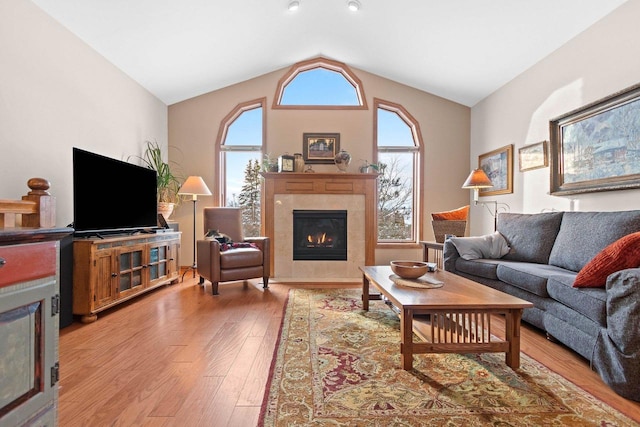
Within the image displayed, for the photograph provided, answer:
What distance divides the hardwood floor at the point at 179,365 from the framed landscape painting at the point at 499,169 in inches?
88.0

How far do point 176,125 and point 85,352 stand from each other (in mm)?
3758

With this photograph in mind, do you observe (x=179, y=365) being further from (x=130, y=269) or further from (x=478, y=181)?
(x=478, y=181)

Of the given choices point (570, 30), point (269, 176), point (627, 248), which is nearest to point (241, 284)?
point (269, 176)

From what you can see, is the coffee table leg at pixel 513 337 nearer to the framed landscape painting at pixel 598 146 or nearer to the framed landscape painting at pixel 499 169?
the framed landscape painting at pixel 598 146

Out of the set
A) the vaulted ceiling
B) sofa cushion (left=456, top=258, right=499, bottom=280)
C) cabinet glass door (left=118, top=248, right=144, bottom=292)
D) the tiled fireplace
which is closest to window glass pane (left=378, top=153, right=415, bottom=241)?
the tiled fireplace

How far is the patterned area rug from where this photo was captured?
1.39 m

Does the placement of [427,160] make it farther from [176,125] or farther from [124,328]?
[124,328]

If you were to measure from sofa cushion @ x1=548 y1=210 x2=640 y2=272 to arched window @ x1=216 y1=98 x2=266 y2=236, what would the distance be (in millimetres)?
3870

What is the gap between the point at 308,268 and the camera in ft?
15.1

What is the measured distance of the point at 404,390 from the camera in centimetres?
162

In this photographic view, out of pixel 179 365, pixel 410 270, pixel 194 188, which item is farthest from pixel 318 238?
pixel 179 365

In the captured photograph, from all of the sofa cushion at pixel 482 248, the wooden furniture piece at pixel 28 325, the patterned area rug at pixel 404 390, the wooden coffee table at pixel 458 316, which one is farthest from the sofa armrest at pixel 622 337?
the wooden furniture piece at pixel 28 325

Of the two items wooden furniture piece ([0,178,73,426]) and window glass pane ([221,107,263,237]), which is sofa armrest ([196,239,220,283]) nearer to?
window glass pane ([221,107,263,237])

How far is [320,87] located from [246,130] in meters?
1.35
